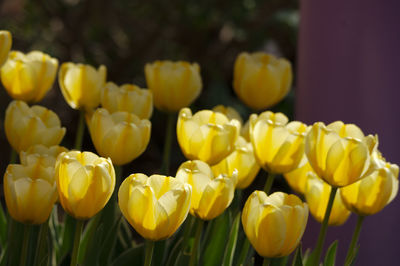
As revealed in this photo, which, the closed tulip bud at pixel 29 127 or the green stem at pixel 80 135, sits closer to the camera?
the closed tulip bud at pixel 29 127

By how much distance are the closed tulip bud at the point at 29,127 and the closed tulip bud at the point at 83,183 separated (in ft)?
0.63

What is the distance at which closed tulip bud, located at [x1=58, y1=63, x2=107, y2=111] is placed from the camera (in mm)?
950

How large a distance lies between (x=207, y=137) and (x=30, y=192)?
226 millimetres

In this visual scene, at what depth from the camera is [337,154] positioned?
2.33 feet

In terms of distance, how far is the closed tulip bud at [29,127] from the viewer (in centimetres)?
84

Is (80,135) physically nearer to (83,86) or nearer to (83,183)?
(83,86)

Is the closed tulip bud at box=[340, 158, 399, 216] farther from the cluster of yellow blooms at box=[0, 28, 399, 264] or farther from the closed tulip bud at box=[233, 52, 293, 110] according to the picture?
the closed tulip bud at box=[233, 52, 293, 110]

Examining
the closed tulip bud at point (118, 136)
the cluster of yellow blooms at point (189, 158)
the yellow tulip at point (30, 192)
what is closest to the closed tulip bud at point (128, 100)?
the cluster of yellow blooms at point (189, 158)

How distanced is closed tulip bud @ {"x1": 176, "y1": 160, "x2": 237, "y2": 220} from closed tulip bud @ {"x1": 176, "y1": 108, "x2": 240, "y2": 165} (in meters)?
0.09

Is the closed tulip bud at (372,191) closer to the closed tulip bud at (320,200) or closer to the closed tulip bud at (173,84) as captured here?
the closed tulip bud at (320,200)

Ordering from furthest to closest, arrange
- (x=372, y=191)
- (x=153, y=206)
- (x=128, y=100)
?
(x=128, y=100), (x=372, y=191), (x=153, y=206)

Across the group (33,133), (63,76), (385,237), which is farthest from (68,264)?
(385,237)

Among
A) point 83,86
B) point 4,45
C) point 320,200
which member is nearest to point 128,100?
point 83,86

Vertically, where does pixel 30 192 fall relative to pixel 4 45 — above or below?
below
